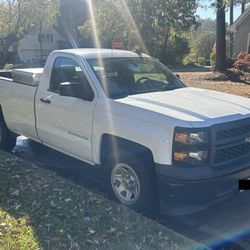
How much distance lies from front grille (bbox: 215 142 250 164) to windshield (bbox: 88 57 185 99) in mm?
1476

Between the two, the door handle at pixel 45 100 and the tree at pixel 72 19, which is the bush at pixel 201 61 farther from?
the door handle at pixel 45 100

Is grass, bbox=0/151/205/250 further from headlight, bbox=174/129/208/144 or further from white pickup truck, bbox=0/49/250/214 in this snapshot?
headlight, bbox=174/129/208/144

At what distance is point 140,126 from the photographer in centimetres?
458

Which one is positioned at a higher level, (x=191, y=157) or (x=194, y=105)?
(x=194, y=105)

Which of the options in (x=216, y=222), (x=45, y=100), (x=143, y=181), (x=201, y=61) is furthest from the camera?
(x=201, y=61)

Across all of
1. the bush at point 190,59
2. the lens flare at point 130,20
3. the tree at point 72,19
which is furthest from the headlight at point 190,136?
the tree at point 72,19

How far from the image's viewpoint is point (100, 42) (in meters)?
48.3

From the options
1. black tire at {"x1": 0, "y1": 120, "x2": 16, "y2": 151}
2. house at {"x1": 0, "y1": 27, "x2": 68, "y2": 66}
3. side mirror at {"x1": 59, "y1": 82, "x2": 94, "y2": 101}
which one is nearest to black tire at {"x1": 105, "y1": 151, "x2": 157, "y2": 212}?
side mirror at {"x1": 59, "y1": 82, "x2": 94, "y2": 101}

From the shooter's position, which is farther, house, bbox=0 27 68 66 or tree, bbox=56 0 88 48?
tree, bbox=56 0 88 48

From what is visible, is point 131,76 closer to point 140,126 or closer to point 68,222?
point 140,126

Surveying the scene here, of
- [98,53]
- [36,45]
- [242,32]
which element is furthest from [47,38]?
[98,53]

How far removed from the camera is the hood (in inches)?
175

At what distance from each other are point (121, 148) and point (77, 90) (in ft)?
3.52

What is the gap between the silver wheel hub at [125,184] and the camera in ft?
15.8
